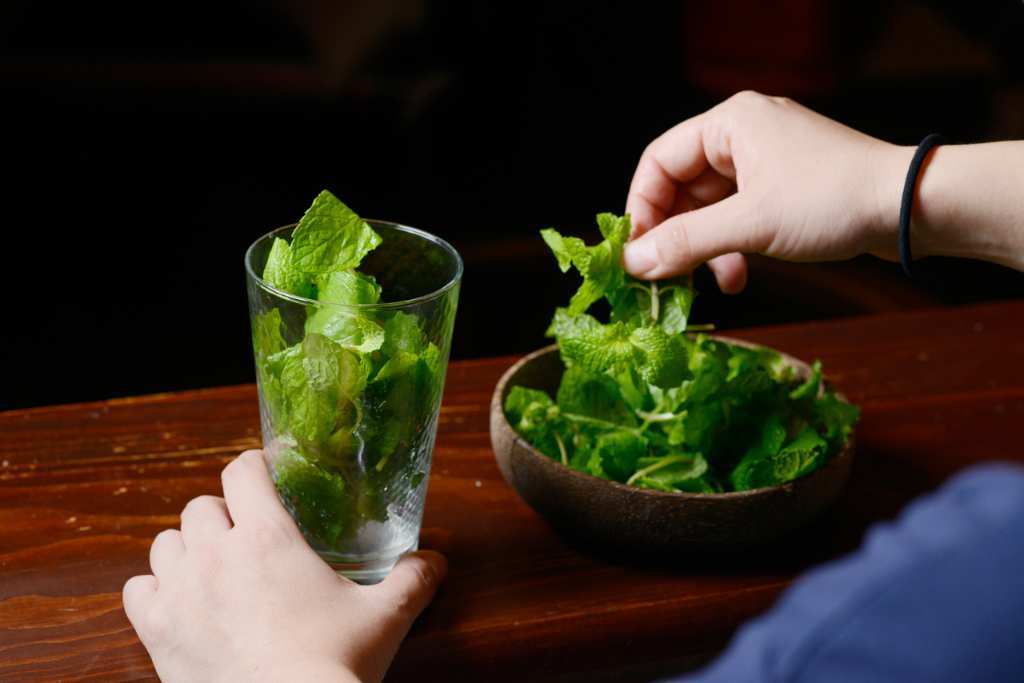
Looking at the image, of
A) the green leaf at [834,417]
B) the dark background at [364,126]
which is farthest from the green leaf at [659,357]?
the dark background at [364,126]

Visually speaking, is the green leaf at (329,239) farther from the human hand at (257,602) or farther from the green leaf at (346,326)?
the human hand at (257,602)

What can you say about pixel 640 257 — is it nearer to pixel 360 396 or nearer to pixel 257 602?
pixel 360 396

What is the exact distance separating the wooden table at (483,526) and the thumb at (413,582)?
2 centimetres

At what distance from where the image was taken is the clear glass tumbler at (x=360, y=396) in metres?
0.65

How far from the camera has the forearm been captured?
772 millimetres

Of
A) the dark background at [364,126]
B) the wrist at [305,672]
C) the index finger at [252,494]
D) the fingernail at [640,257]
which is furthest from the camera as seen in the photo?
the dark background at [364,126]

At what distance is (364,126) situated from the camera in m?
2.20

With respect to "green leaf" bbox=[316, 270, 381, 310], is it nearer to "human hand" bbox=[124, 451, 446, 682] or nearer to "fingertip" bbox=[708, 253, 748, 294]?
"human hand" bbox=[124, 451, 446, 682]

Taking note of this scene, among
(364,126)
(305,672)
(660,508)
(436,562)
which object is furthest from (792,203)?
(364,126)

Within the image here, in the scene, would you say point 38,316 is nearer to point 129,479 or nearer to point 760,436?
point 129,479

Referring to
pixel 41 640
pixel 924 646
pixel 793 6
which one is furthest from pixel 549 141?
pixel 924 646

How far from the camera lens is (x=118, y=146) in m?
2.16

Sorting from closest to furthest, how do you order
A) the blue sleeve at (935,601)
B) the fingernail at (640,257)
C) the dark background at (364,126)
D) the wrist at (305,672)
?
the blue sleeve at (935,601), the wrist at (305,672), the fingernail at (640,257), the dark background at (364,126)

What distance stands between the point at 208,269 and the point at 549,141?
75 cm
